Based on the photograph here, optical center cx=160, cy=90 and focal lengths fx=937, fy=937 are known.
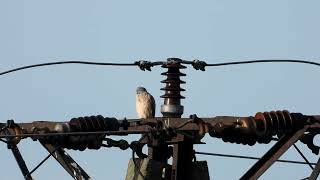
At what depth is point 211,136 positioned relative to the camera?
10500 millimetres

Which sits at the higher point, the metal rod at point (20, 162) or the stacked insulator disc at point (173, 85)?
the stacked insulator disc at point (173, 85)

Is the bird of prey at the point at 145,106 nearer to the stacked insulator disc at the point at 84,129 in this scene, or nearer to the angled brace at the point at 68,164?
the angled brace at the point at 68,164

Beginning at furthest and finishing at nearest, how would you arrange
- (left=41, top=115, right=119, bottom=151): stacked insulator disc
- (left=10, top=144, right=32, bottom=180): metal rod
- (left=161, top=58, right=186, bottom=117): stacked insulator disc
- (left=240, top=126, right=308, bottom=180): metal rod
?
(left=161, top=58, right=186, bottom=117): stacked insulator disc → (left=10, top=144, right=32, bottom=180): metal rod → (left=41, top=115, right=119, bottom=151): stacked insulator disc → (left=240, top=126, right=308, bottom=180): metal rod

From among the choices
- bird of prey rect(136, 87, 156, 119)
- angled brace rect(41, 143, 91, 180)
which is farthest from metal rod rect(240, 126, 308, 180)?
bird of prey rect(136, 87, 156, 119)

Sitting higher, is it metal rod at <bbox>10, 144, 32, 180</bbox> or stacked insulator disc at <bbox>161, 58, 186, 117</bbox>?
stacked insulator disc at <bbox>161, 58, 186, 117</bbox>

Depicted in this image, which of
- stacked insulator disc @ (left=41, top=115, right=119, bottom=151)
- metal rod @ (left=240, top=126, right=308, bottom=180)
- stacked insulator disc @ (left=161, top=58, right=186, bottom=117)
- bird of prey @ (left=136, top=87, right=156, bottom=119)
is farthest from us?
bird of prey @ (left=136, top=87, right=156, bottom=119)

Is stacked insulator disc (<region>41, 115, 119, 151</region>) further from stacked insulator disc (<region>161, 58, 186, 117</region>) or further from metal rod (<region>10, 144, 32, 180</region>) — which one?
stacked insulator disc (<region>161, 58, 186, 117</region>)

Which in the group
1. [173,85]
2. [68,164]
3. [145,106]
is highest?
[145,106]

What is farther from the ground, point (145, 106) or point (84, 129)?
point (145, 106)

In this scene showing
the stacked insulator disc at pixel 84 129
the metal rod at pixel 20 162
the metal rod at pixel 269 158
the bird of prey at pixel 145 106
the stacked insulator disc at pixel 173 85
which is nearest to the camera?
the metal rod at pixel 269 158

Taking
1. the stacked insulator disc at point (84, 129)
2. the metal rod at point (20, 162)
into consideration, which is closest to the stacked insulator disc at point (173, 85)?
the stacked insulator disc at point (84, 129)

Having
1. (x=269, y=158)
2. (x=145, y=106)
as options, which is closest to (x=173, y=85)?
(x=269, y=158)

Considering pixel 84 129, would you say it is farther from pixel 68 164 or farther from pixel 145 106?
pixel 145 106

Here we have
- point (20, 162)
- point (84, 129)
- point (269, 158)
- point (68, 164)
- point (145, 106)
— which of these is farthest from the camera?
point (145, 106)
